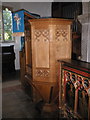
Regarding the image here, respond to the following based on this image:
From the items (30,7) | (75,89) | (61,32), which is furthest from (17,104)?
(30,7)

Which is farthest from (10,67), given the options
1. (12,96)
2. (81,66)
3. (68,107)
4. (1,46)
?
(81,66)

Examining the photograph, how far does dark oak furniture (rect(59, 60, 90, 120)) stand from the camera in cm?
174

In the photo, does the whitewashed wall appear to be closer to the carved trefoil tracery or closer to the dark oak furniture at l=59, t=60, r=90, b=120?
the carved trefoil tracery

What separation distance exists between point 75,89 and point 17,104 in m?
1.49

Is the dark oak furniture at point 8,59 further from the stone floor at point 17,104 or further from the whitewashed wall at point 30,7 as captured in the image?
the stone floor at point 17,104

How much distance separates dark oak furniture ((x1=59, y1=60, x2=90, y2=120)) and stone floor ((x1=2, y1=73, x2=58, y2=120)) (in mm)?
488

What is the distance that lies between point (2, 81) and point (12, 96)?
4.01 feet

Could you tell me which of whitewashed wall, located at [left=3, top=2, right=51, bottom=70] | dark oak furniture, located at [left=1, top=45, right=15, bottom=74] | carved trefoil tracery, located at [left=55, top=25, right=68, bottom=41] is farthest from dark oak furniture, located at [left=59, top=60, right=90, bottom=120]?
whitewashed wall, located at [left=3, top=2, right=51, bottom=70]

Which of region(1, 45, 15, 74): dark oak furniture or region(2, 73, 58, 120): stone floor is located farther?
region(1, 45, 15, 74): dark oak furniture

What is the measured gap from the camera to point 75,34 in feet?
11.2

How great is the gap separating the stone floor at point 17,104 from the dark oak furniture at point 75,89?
1.60ft

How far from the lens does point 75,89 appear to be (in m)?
1.95

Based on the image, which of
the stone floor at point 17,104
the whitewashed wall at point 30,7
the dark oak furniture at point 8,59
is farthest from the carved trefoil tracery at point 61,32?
the whitewashed wall at point 30,7

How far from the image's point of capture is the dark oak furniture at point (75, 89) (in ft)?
5.72
